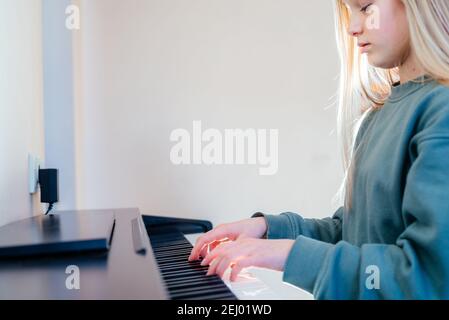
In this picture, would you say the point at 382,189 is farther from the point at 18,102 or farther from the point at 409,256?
the point at 18,102

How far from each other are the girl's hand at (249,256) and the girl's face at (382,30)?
38cm

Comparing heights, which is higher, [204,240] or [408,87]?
[408,87]

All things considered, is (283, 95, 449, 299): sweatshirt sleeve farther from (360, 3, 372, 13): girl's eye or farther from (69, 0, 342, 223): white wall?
(69, 0, 342, 223): white wall

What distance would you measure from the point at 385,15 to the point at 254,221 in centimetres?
41

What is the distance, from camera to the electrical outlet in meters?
0.99

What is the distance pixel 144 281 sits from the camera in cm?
37

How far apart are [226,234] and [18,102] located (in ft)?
1.89

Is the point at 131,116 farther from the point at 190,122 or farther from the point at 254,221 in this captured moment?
the point at 254,221

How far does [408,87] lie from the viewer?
27.4 inches

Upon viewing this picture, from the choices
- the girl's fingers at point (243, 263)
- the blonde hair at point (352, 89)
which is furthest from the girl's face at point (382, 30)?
the girl's fingers at point (243, 263)

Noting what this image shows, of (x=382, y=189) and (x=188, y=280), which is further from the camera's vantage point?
(x=382, y=189)

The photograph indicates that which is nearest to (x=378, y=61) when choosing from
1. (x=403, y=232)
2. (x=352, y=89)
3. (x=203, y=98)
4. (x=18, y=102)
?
(x=352, y=89)
